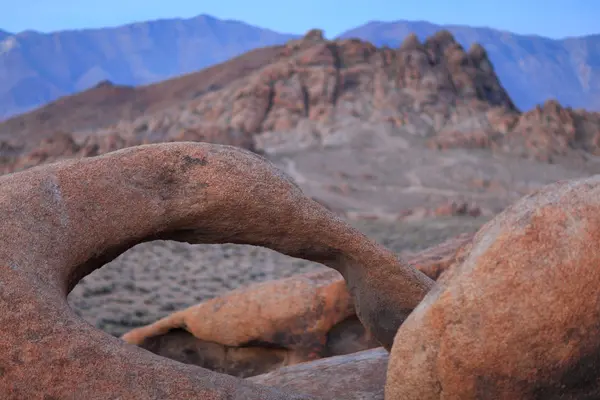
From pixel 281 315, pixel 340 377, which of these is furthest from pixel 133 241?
pixel 281 315

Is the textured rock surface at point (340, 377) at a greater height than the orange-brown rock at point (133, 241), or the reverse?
the orange-brown rock at point (133, 241)

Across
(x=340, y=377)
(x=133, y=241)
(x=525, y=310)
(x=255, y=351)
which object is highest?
(x=525, y=310)

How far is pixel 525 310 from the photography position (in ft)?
5.89

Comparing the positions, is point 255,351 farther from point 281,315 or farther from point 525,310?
point 525,310

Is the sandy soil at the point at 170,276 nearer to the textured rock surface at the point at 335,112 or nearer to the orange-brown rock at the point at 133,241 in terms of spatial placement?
the orange-brown rock at the point at 133,241

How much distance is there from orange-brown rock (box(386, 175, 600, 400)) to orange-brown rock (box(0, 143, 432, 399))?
2.14 feet

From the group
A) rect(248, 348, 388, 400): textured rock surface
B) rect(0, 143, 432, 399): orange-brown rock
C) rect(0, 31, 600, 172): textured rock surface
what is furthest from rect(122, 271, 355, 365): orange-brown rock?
rect(0, 31, 600, 172): textured rock surface

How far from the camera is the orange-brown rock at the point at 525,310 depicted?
70.4 inches

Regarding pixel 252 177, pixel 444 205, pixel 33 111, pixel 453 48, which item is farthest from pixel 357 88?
pixel 252 177

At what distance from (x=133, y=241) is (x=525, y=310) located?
1.48 metres

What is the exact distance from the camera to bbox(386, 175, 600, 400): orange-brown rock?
5.86 feet

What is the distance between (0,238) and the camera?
80.7 inches

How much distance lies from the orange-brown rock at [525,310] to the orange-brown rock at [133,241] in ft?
2.14

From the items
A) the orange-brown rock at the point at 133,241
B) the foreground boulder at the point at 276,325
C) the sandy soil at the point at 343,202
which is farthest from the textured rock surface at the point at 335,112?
the orange-brown rock at the point at 133,241
